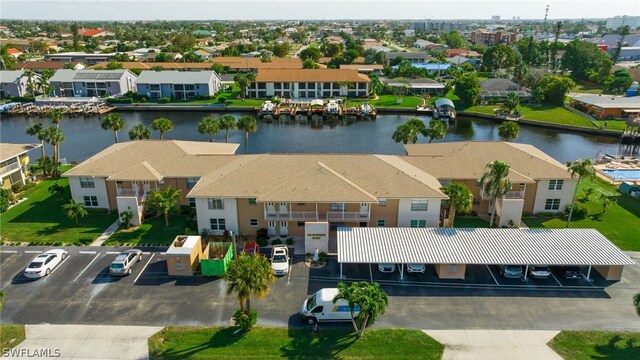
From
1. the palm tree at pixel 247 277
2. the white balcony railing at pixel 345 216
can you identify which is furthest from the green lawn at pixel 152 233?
the palm tree at pixel 247 277

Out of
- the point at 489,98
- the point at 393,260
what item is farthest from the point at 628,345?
the point at 489,98

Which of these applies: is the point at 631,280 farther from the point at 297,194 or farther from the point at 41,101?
the point at 41,101

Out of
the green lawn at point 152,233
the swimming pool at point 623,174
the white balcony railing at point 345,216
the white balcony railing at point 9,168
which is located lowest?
the swimming pool at point 623,174

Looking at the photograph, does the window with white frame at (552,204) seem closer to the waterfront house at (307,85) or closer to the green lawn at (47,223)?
the green lawn at (47,223)

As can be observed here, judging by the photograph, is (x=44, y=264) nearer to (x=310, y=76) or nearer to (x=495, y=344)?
(x=495, y=344)

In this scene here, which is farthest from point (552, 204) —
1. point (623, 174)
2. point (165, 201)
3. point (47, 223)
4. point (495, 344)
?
point (47, 223)
